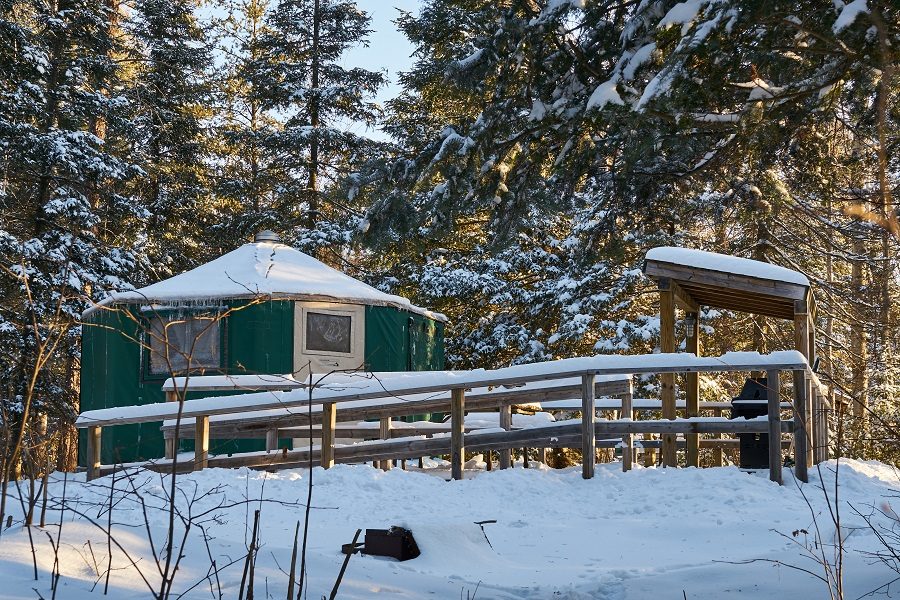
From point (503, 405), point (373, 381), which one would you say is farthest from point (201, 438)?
point (503, 405)

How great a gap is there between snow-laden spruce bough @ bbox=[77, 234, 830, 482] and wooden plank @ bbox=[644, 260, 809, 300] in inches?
0.5

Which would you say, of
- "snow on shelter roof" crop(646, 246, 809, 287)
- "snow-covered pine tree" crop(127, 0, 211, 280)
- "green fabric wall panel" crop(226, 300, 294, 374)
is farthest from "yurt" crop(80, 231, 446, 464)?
"snow-covered pine tree" crop(127, 0, 211, 280)

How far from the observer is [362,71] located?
20.1 meters

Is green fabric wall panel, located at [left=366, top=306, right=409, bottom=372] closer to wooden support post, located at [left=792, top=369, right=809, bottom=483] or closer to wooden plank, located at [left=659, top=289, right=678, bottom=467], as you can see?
A: wooden plank, located at [left=659, top=289, right=678, bottom=467]

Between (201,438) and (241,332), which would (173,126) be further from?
(201,438)

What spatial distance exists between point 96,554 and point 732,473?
14.6 feet

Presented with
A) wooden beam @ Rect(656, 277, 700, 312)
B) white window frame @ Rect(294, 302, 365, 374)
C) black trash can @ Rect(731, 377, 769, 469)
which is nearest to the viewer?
black trash can @ Rect(731, 377, 769, 469)

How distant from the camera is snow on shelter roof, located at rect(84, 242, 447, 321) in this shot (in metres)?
12.6

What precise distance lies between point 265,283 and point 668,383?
6.36 meters

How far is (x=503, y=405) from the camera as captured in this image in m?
8.65

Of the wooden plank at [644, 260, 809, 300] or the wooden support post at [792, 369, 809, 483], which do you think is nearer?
the wooden support post at [792, 369, 809, 483]

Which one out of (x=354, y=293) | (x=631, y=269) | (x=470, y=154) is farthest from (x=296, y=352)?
(x=470, y=154)

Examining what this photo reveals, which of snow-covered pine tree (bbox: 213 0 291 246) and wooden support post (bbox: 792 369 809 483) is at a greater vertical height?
snow-covered pine tree (bbox: 213 0 291 246)

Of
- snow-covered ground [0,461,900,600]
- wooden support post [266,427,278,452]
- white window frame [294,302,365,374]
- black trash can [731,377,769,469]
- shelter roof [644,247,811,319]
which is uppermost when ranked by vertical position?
shelter roof [644,247,811,319]
